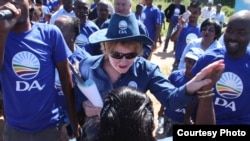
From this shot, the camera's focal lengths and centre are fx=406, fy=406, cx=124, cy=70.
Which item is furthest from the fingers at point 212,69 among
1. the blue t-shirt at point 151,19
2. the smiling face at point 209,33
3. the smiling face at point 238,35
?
the blue t-shirt at point 151,19

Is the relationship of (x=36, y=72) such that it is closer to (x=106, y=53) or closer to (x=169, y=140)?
(x=106, y=53)

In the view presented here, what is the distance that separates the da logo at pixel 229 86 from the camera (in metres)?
3.01

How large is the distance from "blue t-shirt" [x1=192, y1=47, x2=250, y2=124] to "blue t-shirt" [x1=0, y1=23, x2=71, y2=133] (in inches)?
42.3

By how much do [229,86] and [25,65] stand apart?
147cm

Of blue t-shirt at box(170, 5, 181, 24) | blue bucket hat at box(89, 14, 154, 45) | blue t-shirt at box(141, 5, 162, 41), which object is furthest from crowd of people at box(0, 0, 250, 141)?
blue t-shirt at box(170, 5, 181, 24)

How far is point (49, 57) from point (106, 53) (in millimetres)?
502

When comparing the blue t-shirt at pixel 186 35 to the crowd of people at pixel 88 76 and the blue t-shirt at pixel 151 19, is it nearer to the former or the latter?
the blue t-shirt at pixel 151 19

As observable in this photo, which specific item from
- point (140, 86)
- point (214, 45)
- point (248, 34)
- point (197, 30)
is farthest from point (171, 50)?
point (140, 86)

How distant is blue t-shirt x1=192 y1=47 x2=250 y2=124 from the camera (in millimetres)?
3027

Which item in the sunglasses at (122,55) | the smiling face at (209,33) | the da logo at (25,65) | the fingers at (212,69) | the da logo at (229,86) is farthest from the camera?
the smiling face at (209,33)

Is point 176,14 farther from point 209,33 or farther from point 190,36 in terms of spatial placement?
point 209,33

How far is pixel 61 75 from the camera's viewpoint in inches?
114

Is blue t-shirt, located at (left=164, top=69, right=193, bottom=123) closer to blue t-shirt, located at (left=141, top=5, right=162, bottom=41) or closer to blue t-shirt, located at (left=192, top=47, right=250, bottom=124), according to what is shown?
blue t-shirt, located at (left=192, top=47, right=250, bottom=124)

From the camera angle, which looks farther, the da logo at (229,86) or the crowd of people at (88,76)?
the da logo at (229,86)
